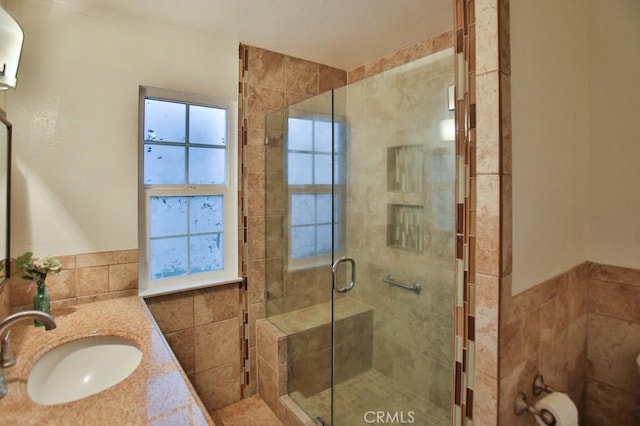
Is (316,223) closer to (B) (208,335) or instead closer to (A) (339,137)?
(A) (339,137)

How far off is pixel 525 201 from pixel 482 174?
0.26 metres

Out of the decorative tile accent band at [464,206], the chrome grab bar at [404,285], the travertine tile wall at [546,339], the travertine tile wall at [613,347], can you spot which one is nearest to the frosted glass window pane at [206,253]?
the chrome grab bar at [404,285]

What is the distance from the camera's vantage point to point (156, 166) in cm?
202

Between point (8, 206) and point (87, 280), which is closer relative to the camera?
point (8, 206)

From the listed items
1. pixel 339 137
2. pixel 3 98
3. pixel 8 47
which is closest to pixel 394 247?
pixel 339 137

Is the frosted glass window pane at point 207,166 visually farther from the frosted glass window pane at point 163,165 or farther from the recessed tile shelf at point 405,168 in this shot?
the recessed tile shelf at point 405,168

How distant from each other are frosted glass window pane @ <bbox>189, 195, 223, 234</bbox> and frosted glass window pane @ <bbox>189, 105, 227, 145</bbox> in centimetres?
40

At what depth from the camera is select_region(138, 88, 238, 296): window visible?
78.1 inches

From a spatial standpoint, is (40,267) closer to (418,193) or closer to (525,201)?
(418,193)

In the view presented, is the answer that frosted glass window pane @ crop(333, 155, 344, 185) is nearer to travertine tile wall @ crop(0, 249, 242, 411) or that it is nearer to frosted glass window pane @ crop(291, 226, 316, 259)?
frosted glass window pane @ crop(291, 226, 316, 259)

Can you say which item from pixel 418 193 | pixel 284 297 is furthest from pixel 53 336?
pixel 418 193

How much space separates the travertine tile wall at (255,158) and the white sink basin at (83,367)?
987mm

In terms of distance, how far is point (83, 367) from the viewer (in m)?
1.31

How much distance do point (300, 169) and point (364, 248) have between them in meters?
0.74
